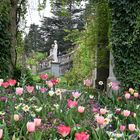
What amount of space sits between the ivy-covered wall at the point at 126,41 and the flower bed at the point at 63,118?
2.59 metres

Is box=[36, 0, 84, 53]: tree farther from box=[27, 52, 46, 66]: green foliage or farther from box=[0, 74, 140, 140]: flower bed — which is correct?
box=[0, 74, 140, 140]: flower bed

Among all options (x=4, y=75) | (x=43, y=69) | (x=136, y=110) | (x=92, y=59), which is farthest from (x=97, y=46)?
(x=43, y=69)

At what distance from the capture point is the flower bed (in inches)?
128

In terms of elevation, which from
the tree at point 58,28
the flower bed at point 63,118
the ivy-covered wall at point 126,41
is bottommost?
the flower bed at point 63,118

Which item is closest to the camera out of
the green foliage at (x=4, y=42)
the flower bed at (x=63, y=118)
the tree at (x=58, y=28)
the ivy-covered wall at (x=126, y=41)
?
the flower bed at (x=63, y=118)

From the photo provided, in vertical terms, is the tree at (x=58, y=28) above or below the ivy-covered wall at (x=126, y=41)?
above

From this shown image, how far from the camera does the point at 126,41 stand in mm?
7758

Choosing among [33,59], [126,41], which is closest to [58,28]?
[33,59]

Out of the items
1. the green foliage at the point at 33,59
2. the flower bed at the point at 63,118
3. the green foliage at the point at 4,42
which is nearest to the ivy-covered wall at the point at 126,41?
the green foliage at the point at 4,42

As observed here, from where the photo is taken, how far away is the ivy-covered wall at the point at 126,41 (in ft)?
25.2

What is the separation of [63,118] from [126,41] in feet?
13.6

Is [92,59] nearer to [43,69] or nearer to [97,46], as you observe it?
[97,46]

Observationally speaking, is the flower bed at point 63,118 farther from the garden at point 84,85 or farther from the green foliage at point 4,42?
the green foliage at point 4,42

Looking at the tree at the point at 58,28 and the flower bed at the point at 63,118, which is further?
the tree at the point at 58,28
